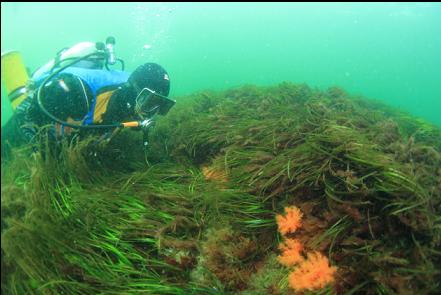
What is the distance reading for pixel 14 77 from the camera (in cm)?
340

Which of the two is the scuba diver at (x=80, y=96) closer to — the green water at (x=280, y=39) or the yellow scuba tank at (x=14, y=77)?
the yellow scuba tank at (x=14, y=77)

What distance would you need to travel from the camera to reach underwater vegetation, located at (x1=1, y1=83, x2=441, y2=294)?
6.68 ft

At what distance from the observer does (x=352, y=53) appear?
134m

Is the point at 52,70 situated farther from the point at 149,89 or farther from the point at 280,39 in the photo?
the point at 280,39

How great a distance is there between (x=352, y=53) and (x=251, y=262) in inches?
6024

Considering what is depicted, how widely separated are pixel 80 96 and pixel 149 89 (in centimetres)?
88

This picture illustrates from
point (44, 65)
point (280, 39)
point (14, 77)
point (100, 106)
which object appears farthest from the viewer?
point (280, 39)

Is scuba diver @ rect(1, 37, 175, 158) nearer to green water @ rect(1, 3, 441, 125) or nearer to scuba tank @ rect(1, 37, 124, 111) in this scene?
scuba tank @ rect(1, 37, 124, 111)

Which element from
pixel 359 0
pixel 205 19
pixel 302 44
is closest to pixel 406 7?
pixel 359 0

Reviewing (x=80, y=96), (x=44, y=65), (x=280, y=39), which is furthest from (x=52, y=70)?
(x=280, y=39)

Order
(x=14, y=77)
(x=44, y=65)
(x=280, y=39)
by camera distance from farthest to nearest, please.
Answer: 1. (x=280, y=39)
2. (x=44, y=65)
3. (x=14, y=77)

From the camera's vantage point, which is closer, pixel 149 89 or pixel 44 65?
pixel 149 89

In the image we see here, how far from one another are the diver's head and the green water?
5034 cm

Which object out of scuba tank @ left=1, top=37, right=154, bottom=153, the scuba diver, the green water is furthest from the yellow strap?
the green water
